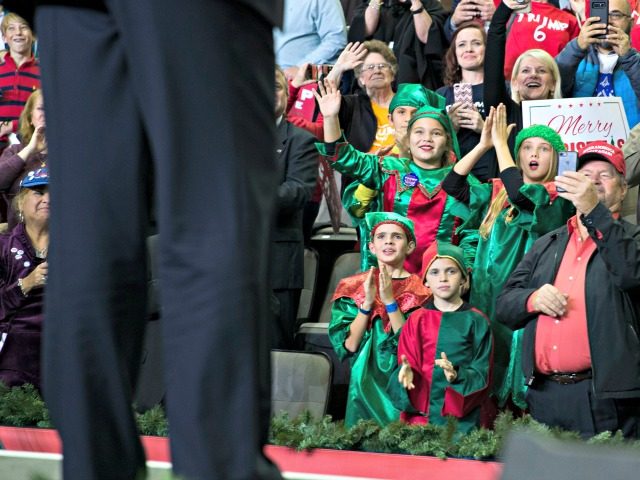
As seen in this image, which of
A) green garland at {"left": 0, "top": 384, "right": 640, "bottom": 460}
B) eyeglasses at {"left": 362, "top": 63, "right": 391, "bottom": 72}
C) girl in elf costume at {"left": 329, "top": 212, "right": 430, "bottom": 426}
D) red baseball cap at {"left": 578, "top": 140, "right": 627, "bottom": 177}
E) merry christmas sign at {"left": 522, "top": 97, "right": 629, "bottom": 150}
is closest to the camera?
green garland at {"left": 0, "top": 384, "right": 640, "bottom": 460}

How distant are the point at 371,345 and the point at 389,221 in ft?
2.16

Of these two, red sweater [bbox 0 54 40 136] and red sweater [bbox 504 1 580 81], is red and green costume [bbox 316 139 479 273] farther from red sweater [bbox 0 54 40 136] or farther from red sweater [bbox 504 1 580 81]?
red sweater [bbox 0 54 40 136]

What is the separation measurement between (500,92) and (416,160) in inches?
27.3

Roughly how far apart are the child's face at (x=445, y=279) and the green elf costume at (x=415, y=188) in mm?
457

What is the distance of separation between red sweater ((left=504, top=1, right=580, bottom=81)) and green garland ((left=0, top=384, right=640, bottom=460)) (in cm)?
333

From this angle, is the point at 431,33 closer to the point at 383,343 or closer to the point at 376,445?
the point at 383,343

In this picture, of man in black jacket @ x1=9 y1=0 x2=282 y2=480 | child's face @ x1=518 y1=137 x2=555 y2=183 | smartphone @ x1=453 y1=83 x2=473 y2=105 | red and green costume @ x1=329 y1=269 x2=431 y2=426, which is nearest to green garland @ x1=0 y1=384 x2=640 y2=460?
red and green costume @ x1=329 y1=269 x2=431 y2=426

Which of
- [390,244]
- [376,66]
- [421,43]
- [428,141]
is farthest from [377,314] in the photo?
[421,43]

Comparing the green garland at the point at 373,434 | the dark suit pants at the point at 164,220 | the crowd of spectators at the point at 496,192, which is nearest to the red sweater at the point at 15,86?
the crowd of spectators at the point at 496,192

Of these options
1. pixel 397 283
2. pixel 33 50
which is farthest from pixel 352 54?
pixel 33 50

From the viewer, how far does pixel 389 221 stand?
536cm

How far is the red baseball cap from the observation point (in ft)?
16.0

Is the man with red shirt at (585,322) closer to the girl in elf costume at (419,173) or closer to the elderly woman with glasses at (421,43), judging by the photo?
the girl in elf costume at (419,173)

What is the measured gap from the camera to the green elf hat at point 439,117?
18.5 feet
